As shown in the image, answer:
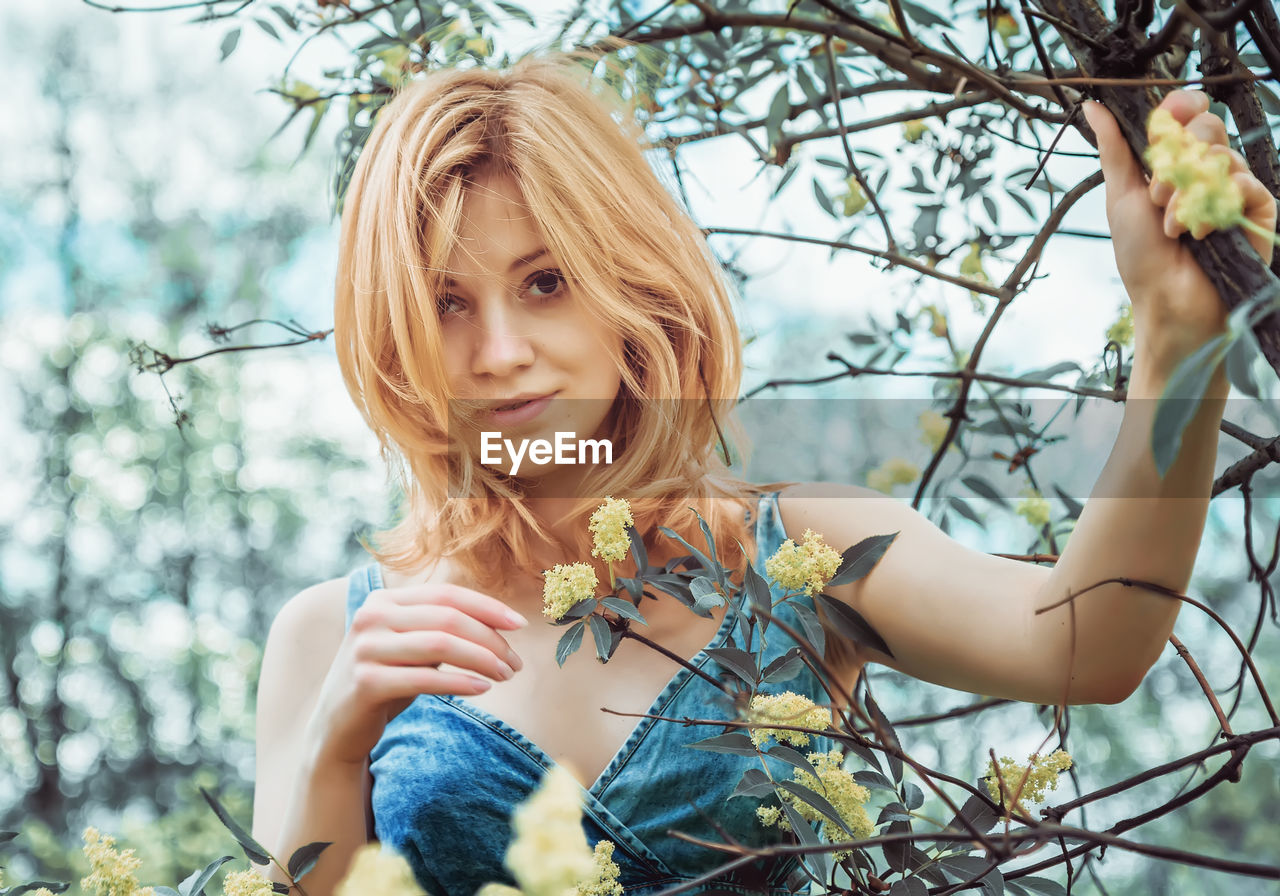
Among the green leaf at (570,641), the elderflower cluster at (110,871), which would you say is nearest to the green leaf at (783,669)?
the green leaf at (570,641)

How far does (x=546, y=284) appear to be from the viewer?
0.81m

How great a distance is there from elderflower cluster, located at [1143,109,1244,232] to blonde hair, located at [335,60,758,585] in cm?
48

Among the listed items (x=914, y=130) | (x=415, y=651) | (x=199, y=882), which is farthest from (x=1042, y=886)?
(x=914, y=130)

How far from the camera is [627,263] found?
83cm

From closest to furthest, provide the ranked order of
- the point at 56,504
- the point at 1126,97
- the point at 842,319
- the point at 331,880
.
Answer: the point at 1126,97, the point at 331,880, the point at 842,319, the point at 56,504

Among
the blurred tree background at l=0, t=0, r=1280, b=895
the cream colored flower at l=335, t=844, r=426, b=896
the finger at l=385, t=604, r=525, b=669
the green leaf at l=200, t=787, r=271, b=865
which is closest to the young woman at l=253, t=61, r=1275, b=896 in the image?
the finger at l=385, t=604, r=525, b=669

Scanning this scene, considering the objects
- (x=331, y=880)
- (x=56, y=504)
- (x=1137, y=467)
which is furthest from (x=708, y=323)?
(x=56, y=504)

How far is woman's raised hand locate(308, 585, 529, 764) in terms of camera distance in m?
0.60

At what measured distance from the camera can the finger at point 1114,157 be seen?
0.48m

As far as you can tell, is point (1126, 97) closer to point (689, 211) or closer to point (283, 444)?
point (689, 211)

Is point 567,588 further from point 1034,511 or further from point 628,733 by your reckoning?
point 1034,511

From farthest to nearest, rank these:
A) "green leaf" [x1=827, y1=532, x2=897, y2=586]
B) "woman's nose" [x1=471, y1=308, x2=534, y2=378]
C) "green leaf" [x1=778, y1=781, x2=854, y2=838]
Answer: "woman's nose" [x1=471, y1=308, x2=534, y2=378], "green leaf" [x1=827, y1=532, x2=897, y2=586], "green leaf" [x1=778, y1=781, x2=854, y2=838]

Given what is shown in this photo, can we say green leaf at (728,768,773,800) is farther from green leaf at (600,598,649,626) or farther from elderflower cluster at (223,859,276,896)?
elderflower cluster at (223,859,276,896)

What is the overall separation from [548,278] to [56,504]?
132 inches
